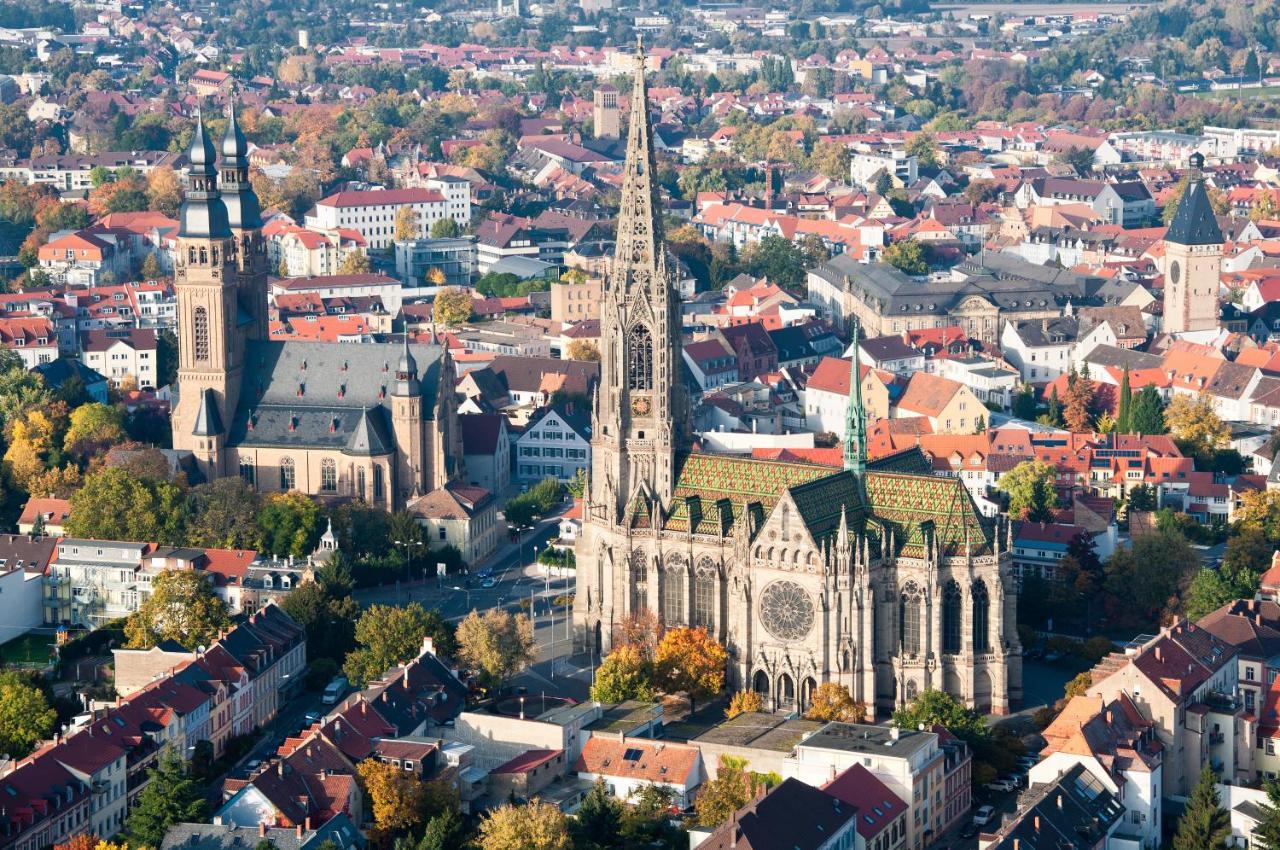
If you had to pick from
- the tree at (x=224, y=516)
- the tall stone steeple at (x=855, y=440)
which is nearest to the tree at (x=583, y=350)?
the tree at (x=224, y=516)

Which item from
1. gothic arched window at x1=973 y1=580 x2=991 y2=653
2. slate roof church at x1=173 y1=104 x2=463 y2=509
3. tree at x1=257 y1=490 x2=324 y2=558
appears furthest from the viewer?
slate roof church at x1=173 y1=104 x2=463 y2=509

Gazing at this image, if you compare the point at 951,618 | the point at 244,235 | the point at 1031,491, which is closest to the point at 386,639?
the point at 951,618

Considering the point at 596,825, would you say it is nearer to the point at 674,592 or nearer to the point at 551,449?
the point at 674,592

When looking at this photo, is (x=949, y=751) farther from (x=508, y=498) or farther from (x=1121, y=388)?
(x=1121, y=388)

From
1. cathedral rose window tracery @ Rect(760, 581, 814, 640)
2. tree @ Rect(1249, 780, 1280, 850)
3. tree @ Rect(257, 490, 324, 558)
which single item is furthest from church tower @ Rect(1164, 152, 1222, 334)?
tree @ Rect(1249, 780, 1280, 850)

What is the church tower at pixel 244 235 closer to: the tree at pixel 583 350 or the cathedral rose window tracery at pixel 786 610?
the tree at pixel 583 350

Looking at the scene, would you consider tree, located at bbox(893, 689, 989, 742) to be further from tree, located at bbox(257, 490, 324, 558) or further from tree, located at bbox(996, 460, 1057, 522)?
tree, located at bbox(257, 490, 324, 558)
